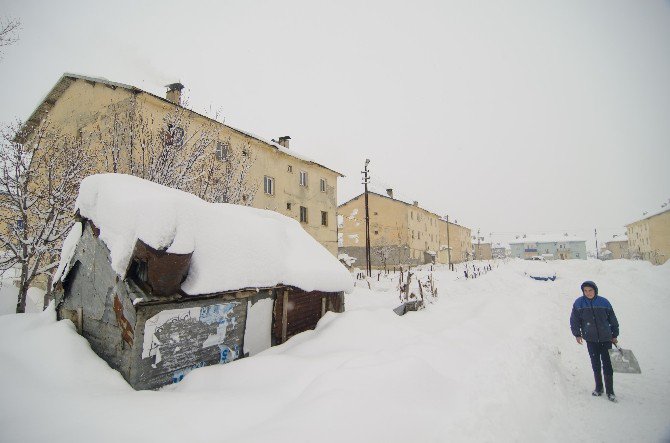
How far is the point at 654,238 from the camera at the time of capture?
51.7 meters

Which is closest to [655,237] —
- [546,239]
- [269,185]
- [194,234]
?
[546,239]

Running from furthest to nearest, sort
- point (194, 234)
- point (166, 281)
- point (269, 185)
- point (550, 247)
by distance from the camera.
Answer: point (550, 247) < point (269, 185) < point (194, 234) < point (166, 281)

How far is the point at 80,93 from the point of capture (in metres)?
16.4

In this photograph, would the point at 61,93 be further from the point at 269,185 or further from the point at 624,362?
the point at 624,362

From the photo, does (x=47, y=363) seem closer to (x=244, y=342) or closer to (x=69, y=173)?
(x=244, y=342)

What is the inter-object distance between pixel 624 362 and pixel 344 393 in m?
4.86

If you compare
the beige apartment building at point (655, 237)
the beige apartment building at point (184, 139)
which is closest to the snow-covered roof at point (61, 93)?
the beige apartment building at point (184, 139)

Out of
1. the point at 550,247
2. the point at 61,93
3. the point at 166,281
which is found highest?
the point at 61,93

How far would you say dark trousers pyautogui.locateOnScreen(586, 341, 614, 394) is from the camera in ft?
15.6

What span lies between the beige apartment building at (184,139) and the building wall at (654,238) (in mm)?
52334

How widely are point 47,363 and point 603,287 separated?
20.9 m

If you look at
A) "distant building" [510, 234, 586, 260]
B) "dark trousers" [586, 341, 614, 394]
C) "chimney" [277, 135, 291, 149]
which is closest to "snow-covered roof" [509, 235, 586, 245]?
"distant building" [510, 234, 586, 260]

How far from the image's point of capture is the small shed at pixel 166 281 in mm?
3707

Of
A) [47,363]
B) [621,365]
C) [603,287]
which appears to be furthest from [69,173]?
[603,287]
